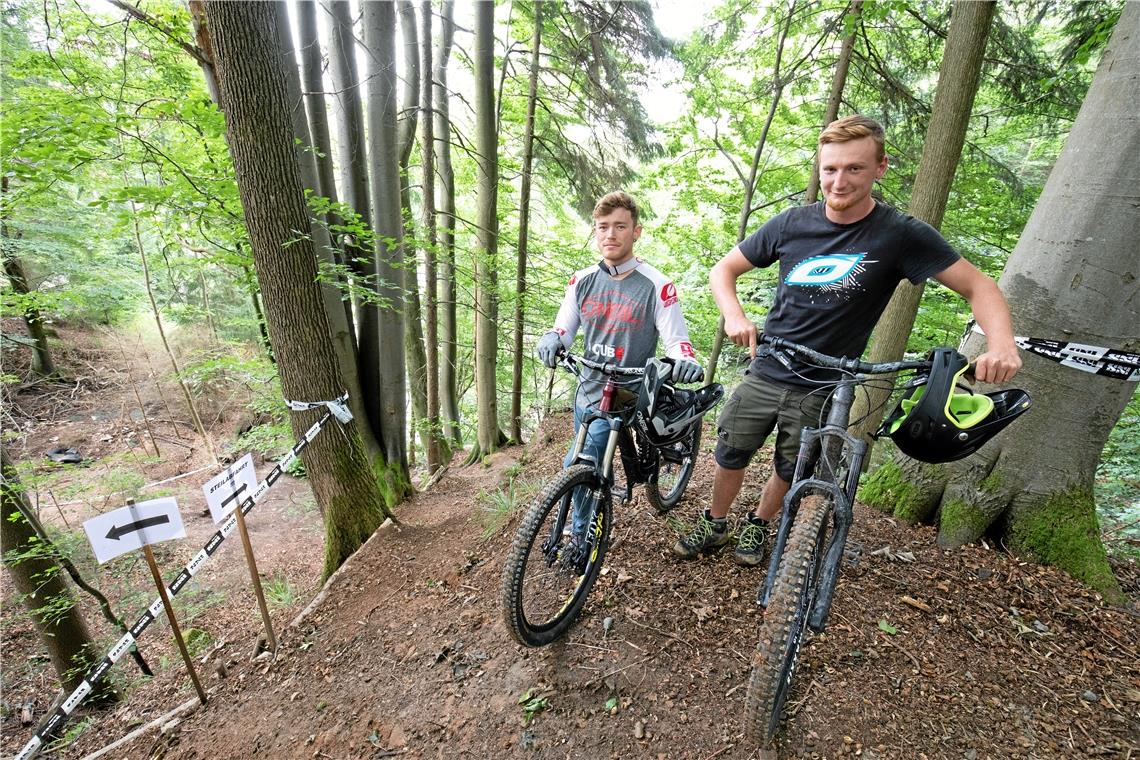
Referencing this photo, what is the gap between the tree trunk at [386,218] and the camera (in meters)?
4.77

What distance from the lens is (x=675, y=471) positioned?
3719mm

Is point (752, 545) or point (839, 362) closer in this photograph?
point (839, 362)

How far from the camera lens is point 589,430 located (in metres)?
2.55

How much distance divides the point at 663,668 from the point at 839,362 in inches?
62.4

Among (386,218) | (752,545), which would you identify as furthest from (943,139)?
(386,218)

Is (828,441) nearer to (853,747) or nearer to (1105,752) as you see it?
(853,747)

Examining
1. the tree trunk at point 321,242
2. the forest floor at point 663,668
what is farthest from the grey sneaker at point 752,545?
the tree trunk at point 321,242

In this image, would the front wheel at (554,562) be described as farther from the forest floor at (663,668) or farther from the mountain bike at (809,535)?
the mountain bike at (809,535)

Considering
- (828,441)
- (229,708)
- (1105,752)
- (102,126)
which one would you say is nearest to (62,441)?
(102,126)

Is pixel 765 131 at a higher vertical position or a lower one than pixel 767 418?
higher

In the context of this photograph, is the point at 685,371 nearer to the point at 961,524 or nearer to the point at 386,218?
the point at 961,524

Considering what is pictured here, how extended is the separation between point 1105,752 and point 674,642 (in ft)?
5.26

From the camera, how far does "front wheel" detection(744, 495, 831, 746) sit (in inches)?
65.4

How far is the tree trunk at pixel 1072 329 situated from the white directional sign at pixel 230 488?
174 inches
